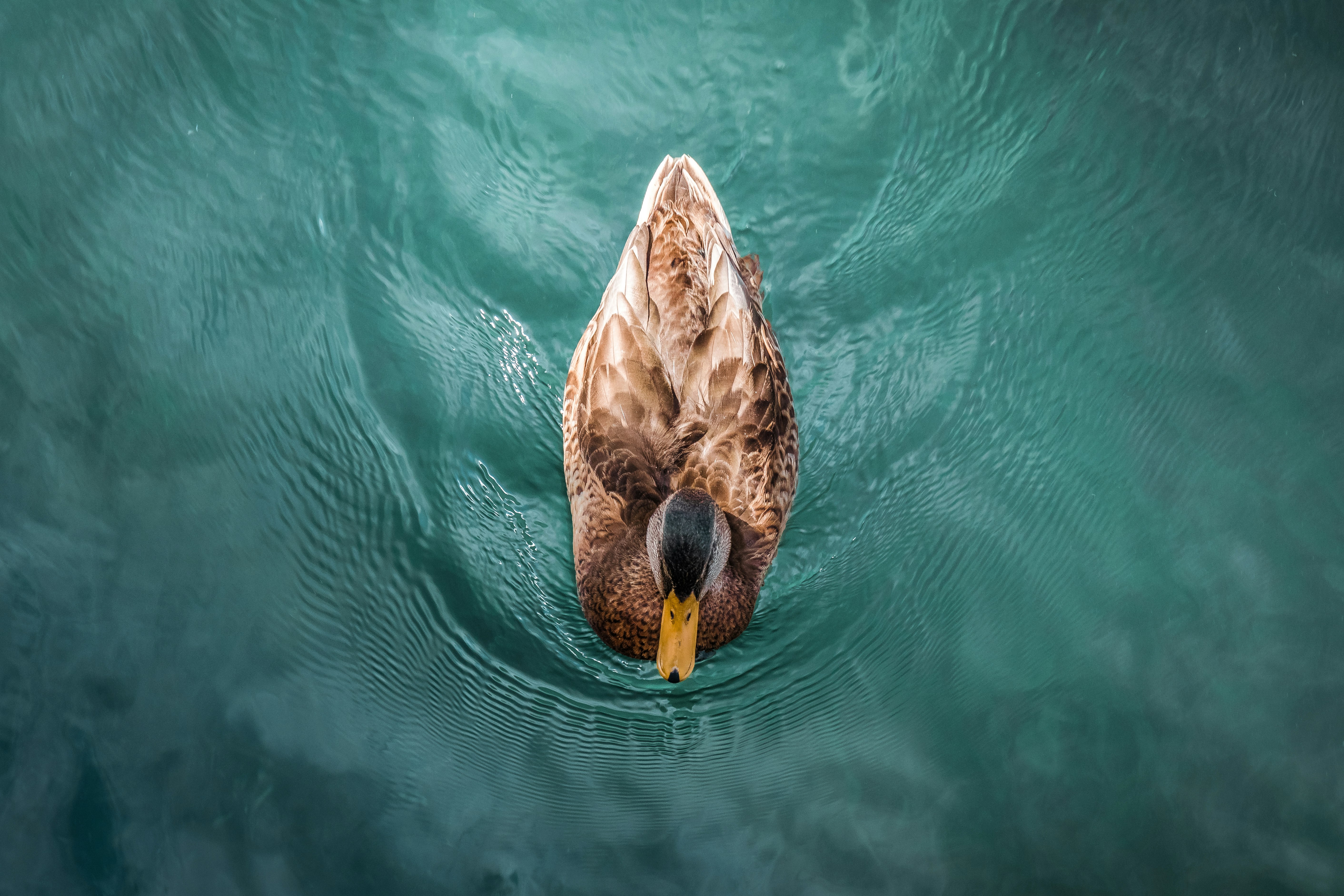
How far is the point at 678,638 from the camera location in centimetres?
305

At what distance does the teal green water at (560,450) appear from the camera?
11.4ft

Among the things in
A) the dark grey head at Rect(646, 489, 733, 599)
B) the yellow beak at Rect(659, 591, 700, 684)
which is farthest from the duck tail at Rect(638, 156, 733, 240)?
the yellow beak at Rect(659, 591, 700, 684)

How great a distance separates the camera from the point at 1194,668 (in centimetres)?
386

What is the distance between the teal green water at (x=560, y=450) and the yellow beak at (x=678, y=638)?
0.59 m

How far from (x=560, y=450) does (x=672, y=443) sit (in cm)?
73

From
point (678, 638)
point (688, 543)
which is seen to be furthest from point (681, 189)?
point (678, 638)

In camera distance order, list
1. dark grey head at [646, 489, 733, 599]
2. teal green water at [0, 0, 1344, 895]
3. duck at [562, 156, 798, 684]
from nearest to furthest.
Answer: dark grey head at [646, 489, 733, 599] < duck at [562, 156, 798, 684] < teal green water at [0, 0, 1344, 895]

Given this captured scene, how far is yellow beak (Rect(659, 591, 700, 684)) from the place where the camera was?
3.04 m

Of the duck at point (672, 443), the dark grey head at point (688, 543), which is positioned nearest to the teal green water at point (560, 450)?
the duck at point (672, 443)

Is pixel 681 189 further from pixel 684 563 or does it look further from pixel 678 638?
pixel 678 638

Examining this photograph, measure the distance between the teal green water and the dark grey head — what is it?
28.0 inches

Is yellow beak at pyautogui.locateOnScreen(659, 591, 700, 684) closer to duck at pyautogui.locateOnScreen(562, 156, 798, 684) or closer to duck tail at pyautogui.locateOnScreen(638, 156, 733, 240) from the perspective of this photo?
duck at pyautogui.locateOnScreen(562, 156, 798, 684)

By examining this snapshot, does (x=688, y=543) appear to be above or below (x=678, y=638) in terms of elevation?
above

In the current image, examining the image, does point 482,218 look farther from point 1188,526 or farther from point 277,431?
point 1188,526
